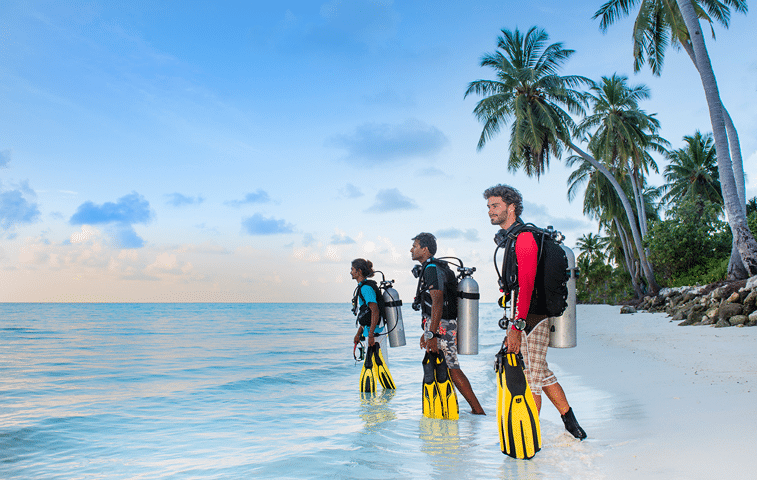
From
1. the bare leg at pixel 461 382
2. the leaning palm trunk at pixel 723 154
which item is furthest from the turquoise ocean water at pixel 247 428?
the leaning palm trunk at pixel 723 154

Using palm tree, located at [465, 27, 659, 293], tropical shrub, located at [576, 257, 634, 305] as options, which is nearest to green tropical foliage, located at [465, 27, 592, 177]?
palm tree, located at [465, 27, 659, 293]

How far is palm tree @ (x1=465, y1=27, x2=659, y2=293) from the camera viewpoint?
78.7 ft

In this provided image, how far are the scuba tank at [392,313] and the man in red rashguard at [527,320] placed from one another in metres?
2.72

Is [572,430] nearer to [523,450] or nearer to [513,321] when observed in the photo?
[523,450]

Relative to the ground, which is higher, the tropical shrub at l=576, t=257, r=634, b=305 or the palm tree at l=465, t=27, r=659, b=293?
the palm tree at l=465, t=27, r=659, b=293

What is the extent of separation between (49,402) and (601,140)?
1163 inches

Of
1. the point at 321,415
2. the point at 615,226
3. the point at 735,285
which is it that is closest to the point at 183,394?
the point at 321,415

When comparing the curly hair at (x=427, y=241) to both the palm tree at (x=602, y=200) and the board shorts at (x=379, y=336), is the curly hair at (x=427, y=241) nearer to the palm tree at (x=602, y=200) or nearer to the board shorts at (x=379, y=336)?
the board shorts at (x=379, y=336)

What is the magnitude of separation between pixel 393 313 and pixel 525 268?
128 inches

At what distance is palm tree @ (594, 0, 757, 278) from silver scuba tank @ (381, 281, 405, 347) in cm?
1356

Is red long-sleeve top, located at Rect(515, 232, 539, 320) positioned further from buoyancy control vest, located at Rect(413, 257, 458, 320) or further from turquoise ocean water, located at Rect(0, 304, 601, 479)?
buoyancy control vest, located at Rect(413, 257, 458, 320)

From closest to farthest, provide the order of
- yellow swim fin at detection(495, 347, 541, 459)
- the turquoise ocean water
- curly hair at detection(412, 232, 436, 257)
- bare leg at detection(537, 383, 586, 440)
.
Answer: yellow swim fin at detection(495, 347, 541, 459) → bare leg at detection(537, 383, 586, 440) → the turquoise ocean water → curly hair at detection(412, 232, 436, 257)

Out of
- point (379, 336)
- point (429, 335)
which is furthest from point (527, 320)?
point (379, 336)

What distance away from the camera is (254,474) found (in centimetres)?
398
